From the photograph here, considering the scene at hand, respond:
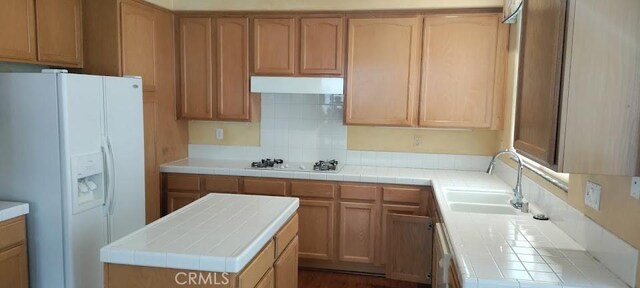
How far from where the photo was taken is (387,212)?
362cm

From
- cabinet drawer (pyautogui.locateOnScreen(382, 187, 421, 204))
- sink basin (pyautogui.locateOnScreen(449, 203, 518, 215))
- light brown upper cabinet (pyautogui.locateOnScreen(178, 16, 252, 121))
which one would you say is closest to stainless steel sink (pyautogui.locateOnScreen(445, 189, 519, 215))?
sink basin (pyautogui.locateOnScreen(449, 203, 518, 215))

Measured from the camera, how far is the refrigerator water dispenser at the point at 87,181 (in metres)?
2.63

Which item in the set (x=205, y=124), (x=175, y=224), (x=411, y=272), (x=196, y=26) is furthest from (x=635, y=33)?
(x=205, y=124)

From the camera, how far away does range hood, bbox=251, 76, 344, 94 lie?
12.4ft

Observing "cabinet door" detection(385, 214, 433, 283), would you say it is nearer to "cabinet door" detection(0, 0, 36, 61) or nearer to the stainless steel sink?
the stainless steel sink

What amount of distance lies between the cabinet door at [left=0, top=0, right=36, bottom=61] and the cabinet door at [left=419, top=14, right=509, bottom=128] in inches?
111

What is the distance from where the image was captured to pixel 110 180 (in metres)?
2.91

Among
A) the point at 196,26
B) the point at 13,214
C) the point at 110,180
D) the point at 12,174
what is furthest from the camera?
the point at 196,26

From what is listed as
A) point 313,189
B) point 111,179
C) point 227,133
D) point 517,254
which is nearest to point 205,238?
point 517,254

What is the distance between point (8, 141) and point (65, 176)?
0.43 meters

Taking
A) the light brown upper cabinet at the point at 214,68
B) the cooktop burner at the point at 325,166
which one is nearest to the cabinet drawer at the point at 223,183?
the light brown upper cabinet at the point at 214,68

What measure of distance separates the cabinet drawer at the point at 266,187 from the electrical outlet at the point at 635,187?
264 cm

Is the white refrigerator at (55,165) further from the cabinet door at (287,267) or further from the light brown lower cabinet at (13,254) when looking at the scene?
the cabinet door at (287,267)

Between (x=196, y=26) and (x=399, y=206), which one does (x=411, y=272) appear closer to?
(x=399, y=206)
